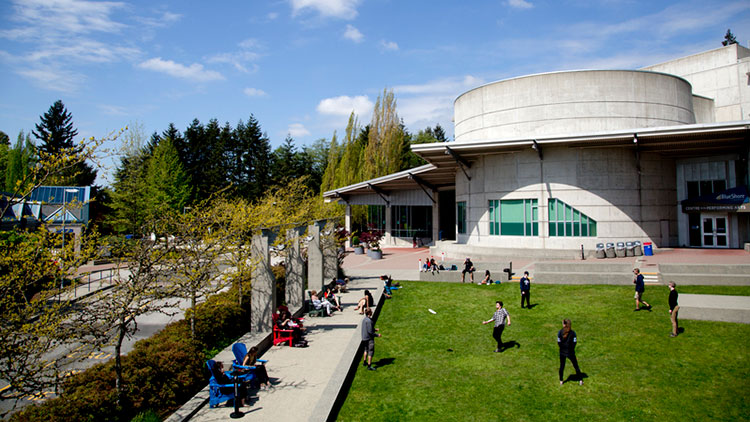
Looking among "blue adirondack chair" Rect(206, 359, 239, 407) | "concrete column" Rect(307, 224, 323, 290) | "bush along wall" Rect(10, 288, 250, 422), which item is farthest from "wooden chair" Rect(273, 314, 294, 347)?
"concrete column" Rect(307, 224, 323, 290)

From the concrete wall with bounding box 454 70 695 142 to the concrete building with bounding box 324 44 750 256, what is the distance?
0.07 metres

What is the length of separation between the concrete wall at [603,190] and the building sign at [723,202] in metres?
1.10

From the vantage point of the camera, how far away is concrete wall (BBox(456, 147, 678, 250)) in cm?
2862

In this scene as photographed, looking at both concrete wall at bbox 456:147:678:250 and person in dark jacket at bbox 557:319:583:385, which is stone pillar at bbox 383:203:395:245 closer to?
concrete wall at bbox 456:147:678:250

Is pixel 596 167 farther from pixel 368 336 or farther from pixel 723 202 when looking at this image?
pixel 368 336

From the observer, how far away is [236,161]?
83.3m

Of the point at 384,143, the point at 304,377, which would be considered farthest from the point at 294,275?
the point at 384,143

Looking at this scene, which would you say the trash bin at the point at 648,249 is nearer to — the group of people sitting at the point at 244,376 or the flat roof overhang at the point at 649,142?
the flat roof overhang at the point at 649,142

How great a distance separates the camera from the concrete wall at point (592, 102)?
29.2 meters

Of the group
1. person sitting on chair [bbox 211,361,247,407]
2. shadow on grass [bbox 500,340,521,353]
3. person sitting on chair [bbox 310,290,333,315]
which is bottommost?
shadow on grass [bbox 500,340,521,353]

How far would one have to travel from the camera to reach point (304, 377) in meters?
11.1

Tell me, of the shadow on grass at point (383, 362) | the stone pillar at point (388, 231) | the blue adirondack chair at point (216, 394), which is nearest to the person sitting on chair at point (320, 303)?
the shadow on grass at point (383, 362)

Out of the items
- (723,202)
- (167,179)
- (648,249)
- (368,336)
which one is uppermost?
(167,179)

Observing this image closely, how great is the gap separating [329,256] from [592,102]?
20206 millimetres
